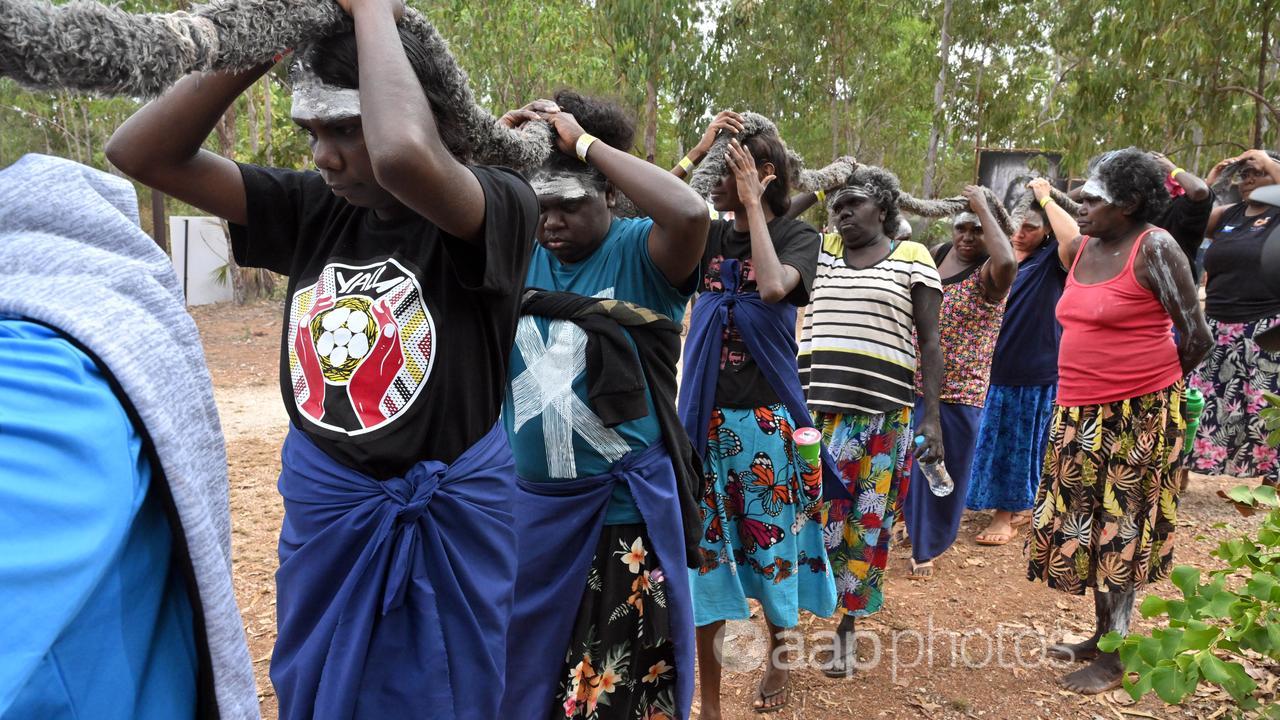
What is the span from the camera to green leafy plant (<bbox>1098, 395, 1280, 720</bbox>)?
1748 millimetres

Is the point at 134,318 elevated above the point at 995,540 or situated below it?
above

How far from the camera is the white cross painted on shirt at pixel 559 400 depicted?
7.45 feet

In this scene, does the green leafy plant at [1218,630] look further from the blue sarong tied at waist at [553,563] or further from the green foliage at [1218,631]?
the blue sarong tied at waist at [553,563]

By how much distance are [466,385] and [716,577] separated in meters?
1.80

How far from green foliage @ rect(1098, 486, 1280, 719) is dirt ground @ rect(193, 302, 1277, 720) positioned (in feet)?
1.40

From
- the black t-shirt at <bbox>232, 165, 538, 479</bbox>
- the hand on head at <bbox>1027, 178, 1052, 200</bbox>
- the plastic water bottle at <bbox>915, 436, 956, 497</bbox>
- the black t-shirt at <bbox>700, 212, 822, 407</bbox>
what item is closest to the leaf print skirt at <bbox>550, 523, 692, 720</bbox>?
the black t-shirt at <bbox>232, 165, 538, 479</bbox>

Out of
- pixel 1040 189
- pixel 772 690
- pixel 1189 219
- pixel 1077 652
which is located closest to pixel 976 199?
pixel 1040 189

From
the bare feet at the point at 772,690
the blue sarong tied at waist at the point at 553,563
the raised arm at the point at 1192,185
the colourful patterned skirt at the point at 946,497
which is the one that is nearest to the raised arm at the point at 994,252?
the colourful patterned skirt at the point at 946,497

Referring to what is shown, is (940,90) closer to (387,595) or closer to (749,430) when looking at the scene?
(749,430)

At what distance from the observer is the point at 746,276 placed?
3.30 metres

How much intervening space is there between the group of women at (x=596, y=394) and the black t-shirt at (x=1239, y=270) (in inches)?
53.0

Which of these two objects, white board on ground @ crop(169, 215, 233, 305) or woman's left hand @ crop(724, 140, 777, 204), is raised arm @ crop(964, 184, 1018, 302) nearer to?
woman's left hand @ crop(724, 140, 777, 204)

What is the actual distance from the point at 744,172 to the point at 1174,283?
1.78 m

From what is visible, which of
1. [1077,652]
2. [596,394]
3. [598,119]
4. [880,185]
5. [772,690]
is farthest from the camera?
[880,185]
